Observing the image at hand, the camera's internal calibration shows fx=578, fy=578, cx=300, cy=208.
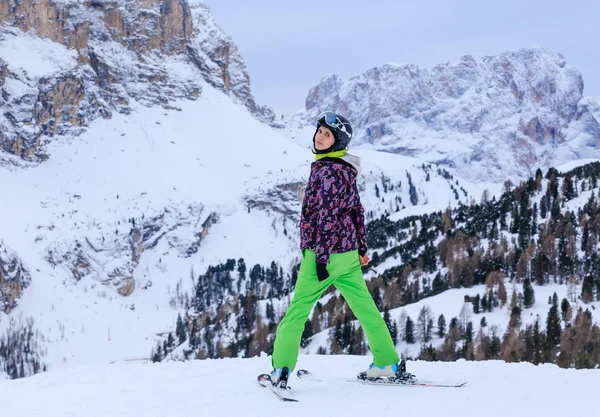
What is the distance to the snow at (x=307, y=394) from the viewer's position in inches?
306

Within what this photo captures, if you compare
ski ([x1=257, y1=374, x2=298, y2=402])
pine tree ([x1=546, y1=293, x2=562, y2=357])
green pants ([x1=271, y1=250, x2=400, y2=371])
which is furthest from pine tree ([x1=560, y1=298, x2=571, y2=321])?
ski ([x1=257, y1=374, x2=298, y2=402])

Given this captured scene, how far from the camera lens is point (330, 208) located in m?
8.66

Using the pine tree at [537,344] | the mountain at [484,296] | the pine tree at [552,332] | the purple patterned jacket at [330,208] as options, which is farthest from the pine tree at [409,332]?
the purple patterned jacket at [330,208]

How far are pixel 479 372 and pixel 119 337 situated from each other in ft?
647

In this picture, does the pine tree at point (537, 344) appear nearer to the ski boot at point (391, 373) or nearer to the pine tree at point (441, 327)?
the pine tree at point (441, 327)

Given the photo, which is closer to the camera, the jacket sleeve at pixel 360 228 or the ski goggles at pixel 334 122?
the ski goggles at pixel 334 122

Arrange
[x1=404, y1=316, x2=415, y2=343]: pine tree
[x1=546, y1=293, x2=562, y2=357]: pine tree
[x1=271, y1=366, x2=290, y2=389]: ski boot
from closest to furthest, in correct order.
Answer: [x1=271, y1=366, x2=290, y2=389]: ski boot, [x1=546, y1=293, x2=562, y2=357]: pine tree, [x1=404, y1=316, x2=415, y2=343]: pine tree

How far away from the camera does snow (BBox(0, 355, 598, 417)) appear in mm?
7773

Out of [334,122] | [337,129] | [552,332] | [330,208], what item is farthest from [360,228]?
[552,332]

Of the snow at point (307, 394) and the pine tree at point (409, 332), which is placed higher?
the snow at point (307, 394)

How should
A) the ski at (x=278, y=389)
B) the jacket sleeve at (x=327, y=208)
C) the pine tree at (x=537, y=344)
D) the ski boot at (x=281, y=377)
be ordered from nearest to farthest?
the ski at (x=278, y=389) < the jacket sleeve at (x=327, y=208) < the ski boot at (x=281, y=377) < the pine tree at (x=537, y=344)

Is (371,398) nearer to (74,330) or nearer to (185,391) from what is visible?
(185,391)

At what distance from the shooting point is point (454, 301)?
381ft

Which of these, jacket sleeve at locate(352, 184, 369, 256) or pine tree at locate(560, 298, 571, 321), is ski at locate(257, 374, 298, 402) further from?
pine tree at locate(560, 298, 571, 321)
